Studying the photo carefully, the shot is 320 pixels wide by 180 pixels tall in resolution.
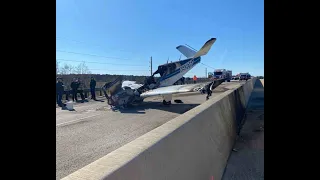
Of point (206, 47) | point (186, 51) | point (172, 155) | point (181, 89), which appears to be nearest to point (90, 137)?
point (172, 155)

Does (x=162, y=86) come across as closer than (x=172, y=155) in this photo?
No

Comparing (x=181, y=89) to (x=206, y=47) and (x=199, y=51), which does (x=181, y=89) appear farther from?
(x=199, y=51)

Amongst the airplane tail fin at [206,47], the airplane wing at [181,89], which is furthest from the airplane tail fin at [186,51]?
the airplane wing at [181,89]

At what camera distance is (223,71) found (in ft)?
211

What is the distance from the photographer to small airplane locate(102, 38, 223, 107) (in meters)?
15.3

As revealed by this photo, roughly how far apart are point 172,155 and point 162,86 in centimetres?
Result: 1684

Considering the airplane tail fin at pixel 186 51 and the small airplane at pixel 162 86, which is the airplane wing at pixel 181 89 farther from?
the airplane tail fin at pixel 186 51

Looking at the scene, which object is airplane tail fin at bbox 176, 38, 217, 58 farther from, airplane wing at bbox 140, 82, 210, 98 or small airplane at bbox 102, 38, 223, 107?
airplane wing at bbox 140, 82, 210, 98

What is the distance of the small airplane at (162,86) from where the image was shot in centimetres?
1527

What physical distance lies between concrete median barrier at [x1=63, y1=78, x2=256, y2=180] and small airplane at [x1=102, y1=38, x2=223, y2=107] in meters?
8.89

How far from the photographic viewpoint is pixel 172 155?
10.2 ft

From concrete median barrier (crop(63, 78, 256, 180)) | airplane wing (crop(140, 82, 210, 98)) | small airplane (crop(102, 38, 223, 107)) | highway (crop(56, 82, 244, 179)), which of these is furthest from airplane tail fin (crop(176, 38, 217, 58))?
concrete median barrier (crop(63, 78, 256, 180))
